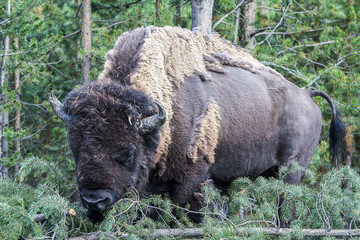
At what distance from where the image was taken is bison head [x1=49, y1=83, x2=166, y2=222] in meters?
4.55

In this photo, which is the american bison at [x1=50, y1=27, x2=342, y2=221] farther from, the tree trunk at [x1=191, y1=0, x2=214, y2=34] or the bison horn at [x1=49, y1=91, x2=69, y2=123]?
the tree trunk at [x1=191, y1=0, x2=214, y2=34]

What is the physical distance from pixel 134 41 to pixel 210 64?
3.95 ft

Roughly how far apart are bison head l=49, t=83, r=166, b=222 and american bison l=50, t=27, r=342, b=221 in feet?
0.04

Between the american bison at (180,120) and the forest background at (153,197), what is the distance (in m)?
0.32

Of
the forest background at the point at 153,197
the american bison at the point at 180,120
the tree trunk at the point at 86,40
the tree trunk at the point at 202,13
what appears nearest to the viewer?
the forest background at the point at 153,197

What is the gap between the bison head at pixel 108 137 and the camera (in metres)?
4.55

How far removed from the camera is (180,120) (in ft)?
18.0

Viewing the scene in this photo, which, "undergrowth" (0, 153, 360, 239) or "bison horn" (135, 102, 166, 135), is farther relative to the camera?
"bison horn" (135, 102, 166, 135)

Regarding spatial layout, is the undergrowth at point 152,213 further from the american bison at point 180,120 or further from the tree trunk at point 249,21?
the tree trunk at point 249,21

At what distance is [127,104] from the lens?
16.0ft

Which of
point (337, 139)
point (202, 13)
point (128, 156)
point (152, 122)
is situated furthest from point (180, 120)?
point (337, 139)

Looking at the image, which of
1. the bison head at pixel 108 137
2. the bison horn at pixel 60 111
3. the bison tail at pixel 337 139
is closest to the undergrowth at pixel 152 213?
the bison head at pixel 108 137

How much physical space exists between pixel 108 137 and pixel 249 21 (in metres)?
5.53

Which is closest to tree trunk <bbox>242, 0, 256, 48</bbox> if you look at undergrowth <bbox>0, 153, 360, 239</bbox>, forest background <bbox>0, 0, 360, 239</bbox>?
forest background <bbox>0, 0, 360, 239</bbox>
